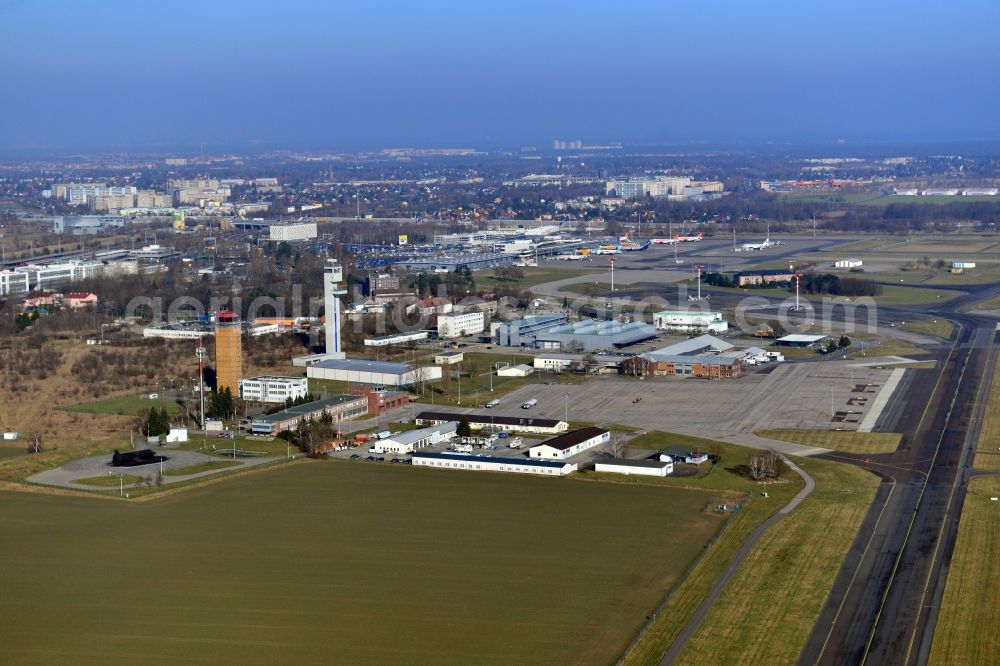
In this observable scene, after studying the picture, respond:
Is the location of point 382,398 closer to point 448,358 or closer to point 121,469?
point 448,358

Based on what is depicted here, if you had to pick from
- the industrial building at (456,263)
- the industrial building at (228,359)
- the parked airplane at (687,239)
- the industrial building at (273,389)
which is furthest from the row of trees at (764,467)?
the parked airplane at (687,239)

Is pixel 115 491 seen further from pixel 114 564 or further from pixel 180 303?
pixel 180 303

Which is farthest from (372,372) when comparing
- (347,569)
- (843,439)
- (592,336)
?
(347,569)

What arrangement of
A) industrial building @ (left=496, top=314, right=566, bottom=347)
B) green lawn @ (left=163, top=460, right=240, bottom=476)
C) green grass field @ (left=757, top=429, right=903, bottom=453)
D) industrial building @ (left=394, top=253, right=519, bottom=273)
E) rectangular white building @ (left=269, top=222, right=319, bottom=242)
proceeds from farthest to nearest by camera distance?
rectangular white building @ (left=269, top=222, right=319, bottom=242) < industrial building @ (left=394, top=253, right=519, bottom=273) < industrial building @ (left=496, top=314, right=566, bottom=347) < green grass field @ (left=757, top=429, right=903, bottom=453) < green lawn @ (left=163, top=460, right=240, bottom=476)

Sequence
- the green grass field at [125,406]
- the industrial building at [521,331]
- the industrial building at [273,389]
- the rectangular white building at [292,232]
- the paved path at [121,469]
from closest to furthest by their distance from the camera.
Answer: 1. the paved path at [121,469]
2. the green grass field at [125,406]
3. the industrial building at [273,389]
4. the industrial building at [521,331]
5. the rectangular white building at [292,232]

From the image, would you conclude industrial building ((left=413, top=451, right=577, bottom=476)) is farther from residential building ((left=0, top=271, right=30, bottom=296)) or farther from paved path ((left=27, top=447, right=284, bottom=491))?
residential building ((left=0, top=271, right=30, bottom=296))

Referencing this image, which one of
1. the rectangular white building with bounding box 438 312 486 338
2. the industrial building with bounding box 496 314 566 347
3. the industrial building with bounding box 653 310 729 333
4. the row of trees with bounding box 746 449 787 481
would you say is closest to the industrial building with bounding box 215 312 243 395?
the industrial building with bounding box 496 314 566 347

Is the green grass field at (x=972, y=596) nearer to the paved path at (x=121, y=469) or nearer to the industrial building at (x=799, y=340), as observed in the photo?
the paved path at (x=121, y=469)
